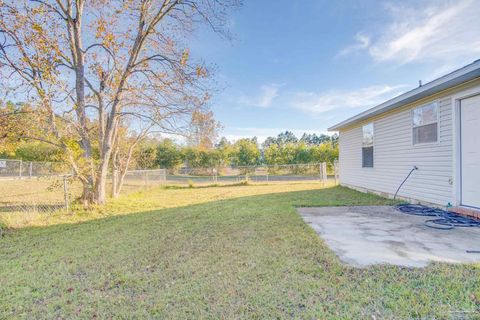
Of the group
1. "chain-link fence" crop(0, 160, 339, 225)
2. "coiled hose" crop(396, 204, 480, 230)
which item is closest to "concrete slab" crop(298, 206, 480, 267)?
"coiled hose" crop(396, 204, 480, 230)

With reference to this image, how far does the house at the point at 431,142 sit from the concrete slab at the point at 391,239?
1.13m

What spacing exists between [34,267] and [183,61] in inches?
215

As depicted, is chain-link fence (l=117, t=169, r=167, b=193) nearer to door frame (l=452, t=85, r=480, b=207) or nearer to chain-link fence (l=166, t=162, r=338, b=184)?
chain-link fence (l=166, t=162, r=338, b=184)

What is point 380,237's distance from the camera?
3.51 m

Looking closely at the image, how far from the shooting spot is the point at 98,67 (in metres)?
6.81

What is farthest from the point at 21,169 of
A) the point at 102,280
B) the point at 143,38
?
the point at 102,280

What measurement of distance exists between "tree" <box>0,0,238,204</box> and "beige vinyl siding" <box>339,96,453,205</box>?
5.40m

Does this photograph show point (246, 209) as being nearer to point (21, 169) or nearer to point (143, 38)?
point (143, 38)

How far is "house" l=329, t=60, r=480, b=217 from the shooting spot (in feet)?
14.6

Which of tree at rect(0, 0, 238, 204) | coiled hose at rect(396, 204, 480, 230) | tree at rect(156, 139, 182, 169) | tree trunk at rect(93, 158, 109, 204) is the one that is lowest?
coiled hose at rect(396, 204, 480, 230)

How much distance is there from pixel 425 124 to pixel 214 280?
5.83 m

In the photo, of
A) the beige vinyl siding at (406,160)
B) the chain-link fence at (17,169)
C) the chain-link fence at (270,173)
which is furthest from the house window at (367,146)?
the chain-link fence at (17,169)

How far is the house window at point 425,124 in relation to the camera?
5336 mm

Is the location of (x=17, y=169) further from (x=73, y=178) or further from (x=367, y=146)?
(x=367, y=146)
